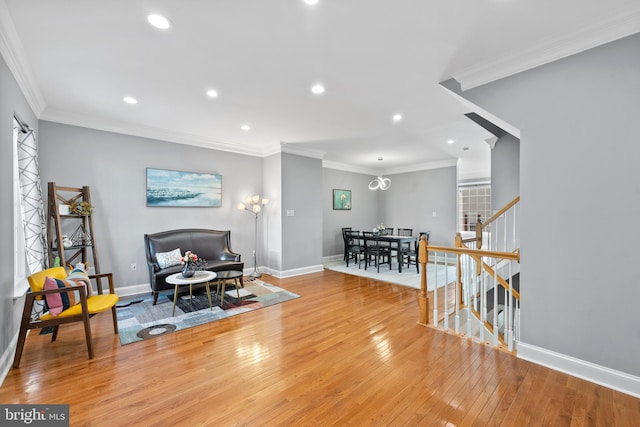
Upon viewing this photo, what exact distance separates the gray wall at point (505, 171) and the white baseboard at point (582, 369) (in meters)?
2.72

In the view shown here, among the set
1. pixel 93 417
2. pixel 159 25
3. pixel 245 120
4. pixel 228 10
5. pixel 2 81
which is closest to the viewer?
pixel 93 417

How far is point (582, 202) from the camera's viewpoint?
7.14 ft

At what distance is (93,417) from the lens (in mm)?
1744

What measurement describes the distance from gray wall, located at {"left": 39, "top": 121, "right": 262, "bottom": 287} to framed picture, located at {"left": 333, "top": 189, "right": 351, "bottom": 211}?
3.41 meters

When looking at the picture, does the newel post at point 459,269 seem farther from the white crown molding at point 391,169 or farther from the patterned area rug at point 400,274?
the white crown molding at point 391,169

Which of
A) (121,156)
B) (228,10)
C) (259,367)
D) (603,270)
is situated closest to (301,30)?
(228,10)

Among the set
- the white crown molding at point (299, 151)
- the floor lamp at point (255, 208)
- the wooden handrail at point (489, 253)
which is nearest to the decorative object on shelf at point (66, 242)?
the floor lamp at point (255, 208)

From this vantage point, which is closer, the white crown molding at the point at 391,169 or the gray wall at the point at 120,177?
the gray wall at the point at 120,177

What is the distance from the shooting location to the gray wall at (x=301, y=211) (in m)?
5.64

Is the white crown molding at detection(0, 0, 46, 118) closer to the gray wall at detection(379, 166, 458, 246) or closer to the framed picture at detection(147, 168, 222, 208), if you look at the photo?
the framed picture at detection(147, 168, 222, 208)

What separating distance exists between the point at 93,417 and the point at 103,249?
3.17m

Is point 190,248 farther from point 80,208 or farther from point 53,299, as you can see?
point 53,299

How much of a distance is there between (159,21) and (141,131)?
119 inches

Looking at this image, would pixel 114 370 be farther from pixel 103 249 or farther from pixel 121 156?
pixel 121 156
